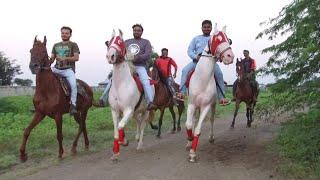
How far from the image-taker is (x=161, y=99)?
48.9 feet

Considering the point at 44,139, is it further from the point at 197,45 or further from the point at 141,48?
the point at 197,45

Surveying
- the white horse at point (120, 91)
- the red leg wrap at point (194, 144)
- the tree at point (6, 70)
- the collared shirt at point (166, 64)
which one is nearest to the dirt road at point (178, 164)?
the red leg wrap at point (194, 144)

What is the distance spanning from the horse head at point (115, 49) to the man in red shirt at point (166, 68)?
13.5 ft

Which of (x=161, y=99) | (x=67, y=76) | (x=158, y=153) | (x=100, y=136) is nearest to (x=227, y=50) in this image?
(x=158, y=153)

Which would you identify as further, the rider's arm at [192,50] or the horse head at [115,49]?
the rider's arm at [192,50]

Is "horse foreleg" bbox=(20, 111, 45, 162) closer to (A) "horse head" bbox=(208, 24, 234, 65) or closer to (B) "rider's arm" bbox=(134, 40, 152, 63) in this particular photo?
(B) "rider's arm" bbox=(134, 40, 152, 63)

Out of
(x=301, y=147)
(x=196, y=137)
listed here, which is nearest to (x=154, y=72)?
(x=196, y=137)

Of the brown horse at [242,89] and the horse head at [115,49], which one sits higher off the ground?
the horse head at [115,49]

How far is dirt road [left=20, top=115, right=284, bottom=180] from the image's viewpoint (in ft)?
29.3

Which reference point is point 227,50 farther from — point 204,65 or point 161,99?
point 161,99

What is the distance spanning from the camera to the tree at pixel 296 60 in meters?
9.40

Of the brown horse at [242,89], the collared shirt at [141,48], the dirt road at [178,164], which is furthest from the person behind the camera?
the brown horse at [242,89]

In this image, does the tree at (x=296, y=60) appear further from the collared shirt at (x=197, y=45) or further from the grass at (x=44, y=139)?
the grass at (x=44, y=139)

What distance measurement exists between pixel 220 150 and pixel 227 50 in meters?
2.48
